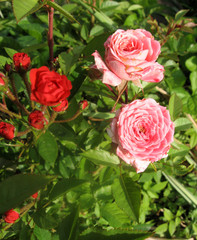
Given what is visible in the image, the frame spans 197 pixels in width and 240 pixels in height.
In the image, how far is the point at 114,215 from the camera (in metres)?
1.11

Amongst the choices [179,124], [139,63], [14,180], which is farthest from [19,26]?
[14,180]

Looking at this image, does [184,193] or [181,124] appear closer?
[181,124]

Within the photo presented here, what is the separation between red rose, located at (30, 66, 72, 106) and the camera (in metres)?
0.62

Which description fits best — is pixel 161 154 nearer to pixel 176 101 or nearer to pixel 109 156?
pixel 109 156

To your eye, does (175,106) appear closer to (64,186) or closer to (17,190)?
(64,186)

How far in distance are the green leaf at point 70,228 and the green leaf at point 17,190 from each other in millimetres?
223

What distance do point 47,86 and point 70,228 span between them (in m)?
0.39

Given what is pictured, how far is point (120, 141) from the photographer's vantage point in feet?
2.51

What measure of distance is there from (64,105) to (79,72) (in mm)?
252

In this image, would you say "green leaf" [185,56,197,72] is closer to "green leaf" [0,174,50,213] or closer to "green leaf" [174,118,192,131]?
"green leaf" [174,118,192,131]

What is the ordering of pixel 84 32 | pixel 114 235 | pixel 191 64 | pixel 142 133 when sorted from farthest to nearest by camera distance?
1. pixel 191 64
2. pixel 84 32
3. pixel 142 133
4. pixel 114 235

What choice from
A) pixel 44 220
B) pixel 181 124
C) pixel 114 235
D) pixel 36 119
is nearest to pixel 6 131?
pixel 36 119

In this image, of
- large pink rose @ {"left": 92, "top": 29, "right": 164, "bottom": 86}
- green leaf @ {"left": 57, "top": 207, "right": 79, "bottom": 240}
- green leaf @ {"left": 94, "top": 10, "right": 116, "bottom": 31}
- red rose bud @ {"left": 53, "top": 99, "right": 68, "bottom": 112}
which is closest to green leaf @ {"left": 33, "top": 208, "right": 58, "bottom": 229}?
green leaf @ {"left": 57, "top": 207, "right": 79, "bottom": 240}

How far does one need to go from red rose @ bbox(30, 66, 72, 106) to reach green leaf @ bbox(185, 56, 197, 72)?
1363 millimetres
